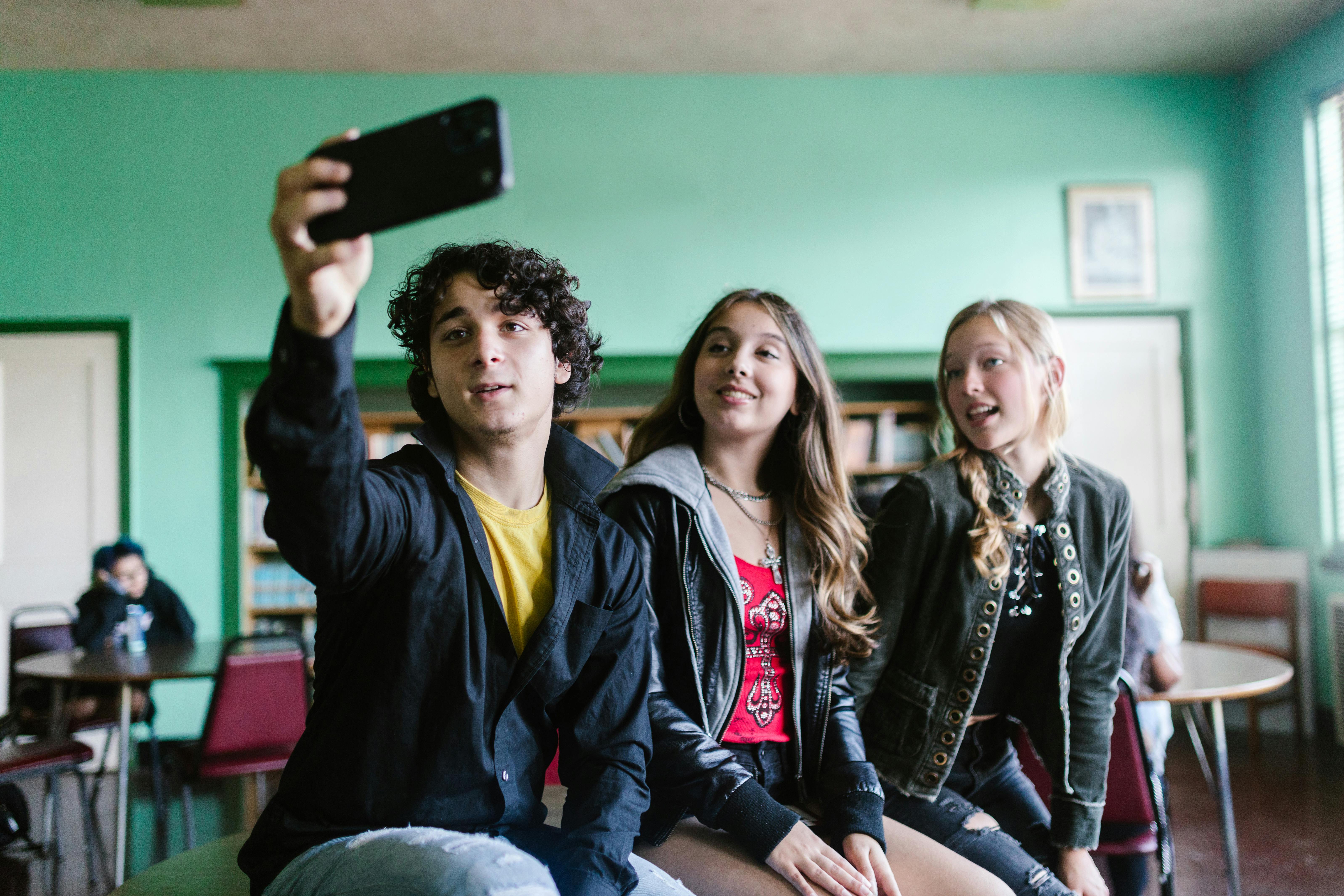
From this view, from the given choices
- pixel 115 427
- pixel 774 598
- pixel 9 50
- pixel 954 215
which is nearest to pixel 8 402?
pixel 115 427

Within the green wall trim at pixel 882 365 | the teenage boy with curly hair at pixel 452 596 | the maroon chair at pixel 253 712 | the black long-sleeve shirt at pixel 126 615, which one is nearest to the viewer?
the teenage boy with curly hair at pixel 452 596

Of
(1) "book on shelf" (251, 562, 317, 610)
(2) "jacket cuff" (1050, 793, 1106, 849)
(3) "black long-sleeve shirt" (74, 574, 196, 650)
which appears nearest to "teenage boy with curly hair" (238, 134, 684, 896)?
(2) "jacket cuff" (1050, 793, 1106, 849)

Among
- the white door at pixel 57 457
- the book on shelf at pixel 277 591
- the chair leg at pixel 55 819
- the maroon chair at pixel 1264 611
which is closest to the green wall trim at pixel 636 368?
the book on shelf at pixel 277 591

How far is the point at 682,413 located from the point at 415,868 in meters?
1.05

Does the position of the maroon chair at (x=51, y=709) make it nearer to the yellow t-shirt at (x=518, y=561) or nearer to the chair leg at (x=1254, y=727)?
the yellow t-shirt at (x=518, y=561)

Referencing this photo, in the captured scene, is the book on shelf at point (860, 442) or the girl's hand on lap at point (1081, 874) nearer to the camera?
the girl's hand on lap at point (1081, 874)

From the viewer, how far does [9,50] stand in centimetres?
478

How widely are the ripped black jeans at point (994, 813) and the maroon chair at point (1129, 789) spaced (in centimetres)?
9

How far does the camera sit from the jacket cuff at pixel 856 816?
1.37m

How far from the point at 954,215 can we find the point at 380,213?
198 inches

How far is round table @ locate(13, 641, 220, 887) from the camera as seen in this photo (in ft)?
9.85

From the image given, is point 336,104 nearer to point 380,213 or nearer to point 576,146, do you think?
point 576,146

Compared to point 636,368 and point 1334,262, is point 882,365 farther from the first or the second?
point 1334,262

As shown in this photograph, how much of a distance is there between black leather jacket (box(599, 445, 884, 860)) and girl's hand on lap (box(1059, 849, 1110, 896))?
1.35 ft
